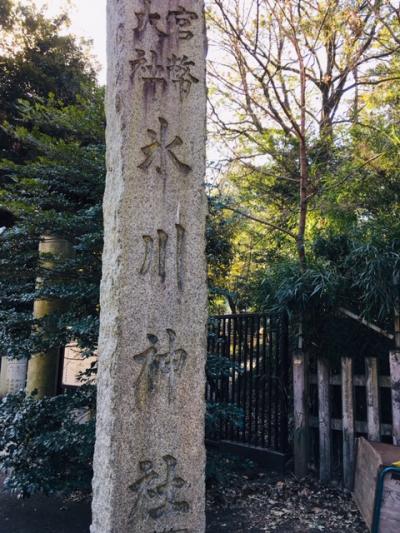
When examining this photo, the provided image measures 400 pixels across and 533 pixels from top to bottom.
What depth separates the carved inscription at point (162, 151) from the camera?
2822 mm

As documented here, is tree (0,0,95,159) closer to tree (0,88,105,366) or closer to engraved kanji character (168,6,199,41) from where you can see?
tree (0,88,105,366)

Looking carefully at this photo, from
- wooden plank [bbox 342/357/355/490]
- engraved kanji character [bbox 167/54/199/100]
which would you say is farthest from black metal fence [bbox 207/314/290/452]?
engraved kanji character [bbox 167/54/199/100]

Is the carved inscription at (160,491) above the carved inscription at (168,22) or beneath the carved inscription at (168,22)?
beneath

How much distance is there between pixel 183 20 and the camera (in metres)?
3.03

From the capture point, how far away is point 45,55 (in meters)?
8.50

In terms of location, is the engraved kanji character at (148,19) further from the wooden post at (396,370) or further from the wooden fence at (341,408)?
the wooden fence at (341,408)

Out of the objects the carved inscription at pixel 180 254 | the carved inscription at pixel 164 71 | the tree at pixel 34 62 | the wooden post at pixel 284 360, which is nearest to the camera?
the carved inscription at pixel 180 254

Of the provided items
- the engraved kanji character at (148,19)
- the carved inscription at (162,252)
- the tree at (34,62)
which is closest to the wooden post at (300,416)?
the carved inscription at (162,252)

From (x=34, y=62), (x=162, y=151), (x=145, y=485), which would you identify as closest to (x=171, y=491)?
(x=145, y=485)

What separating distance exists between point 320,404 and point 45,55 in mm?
7930

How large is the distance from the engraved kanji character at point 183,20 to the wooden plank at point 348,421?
325 cm

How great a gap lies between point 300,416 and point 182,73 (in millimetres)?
3537

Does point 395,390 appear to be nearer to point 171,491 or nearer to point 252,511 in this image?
point 252,511

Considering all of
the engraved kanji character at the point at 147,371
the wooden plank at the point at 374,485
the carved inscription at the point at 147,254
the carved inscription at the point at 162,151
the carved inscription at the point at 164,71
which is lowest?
the wooden plank at the point at 374,485
